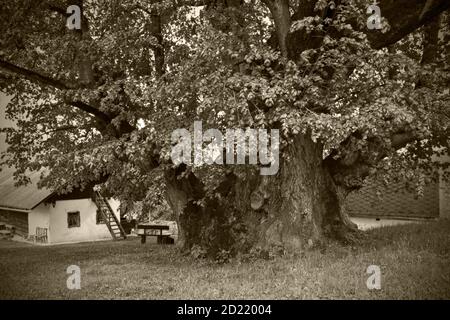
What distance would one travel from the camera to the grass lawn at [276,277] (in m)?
8.91

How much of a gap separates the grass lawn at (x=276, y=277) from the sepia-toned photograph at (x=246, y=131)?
2.5 inches

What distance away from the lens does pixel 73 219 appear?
122ft

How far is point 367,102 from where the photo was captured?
464 inches

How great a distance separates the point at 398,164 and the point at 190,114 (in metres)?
6.49

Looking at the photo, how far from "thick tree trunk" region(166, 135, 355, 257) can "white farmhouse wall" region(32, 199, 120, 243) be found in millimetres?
23928

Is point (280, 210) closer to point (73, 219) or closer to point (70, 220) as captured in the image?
point (70, 220)

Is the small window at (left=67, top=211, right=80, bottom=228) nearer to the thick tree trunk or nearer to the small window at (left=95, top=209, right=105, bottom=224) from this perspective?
the small window at (left=95, top=209, right=105, bottom=224)

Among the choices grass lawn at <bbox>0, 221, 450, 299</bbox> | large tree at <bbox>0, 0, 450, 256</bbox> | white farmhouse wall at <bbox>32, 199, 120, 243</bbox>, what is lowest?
white farmhouse wall at <bbox>32, 199, 120, 243</bbox>

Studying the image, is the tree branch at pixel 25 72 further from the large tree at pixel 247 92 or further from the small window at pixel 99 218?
the small window at pixel 99 218

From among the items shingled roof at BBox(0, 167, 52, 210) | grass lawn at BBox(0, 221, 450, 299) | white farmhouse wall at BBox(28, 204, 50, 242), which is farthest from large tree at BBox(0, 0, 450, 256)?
white farmhouse wall at BBox(28, 204, 50, 242)

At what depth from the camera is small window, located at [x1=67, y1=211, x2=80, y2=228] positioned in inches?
1444

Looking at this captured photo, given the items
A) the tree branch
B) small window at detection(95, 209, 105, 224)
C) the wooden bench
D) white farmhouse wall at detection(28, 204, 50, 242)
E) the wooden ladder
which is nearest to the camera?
the tree branch

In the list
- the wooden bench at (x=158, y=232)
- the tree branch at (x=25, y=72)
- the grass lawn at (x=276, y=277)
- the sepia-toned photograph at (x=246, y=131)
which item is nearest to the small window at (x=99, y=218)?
the wooden bench at (x=158, y=232)

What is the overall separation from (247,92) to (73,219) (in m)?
29.4
